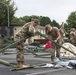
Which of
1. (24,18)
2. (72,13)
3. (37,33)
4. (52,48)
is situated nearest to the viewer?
(37,33)

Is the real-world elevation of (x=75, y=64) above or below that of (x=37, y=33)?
below

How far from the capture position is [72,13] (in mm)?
112250

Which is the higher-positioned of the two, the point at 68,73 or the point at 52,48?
the point at 52,48

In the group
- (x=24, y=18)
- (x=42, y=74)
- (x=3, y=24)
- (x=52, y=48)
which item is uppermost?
(x=24, y=18)

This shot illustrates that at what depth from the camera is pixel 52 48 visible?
13.1 m

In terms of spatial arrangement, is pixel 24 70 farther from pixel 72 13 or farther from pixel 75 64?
pixel 72 13

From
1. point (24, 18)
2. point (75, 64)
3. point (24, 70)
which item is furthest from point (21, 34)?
point (24, 18)

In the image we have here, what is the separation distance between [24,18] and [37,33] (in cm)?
14154

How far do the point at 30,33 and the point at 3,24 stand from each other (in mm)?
68778

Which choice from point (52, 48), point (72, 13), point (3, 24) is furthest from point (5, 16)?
point (52, 48)

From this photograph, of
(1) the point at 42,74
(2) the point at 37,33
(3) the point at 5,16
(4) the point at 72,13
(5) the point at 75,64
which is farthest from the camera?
(4) the point at 72,13

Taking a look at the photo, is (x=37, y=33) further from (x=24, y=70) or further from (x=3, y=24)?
(x=3, y=24)

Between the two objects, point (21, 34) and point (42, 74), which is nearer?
point (42, 74)

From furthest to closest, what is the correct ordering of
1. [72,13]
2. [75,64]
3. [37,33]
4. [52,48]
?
[72,13] → [52,48] → [75,64] → [37,33]
